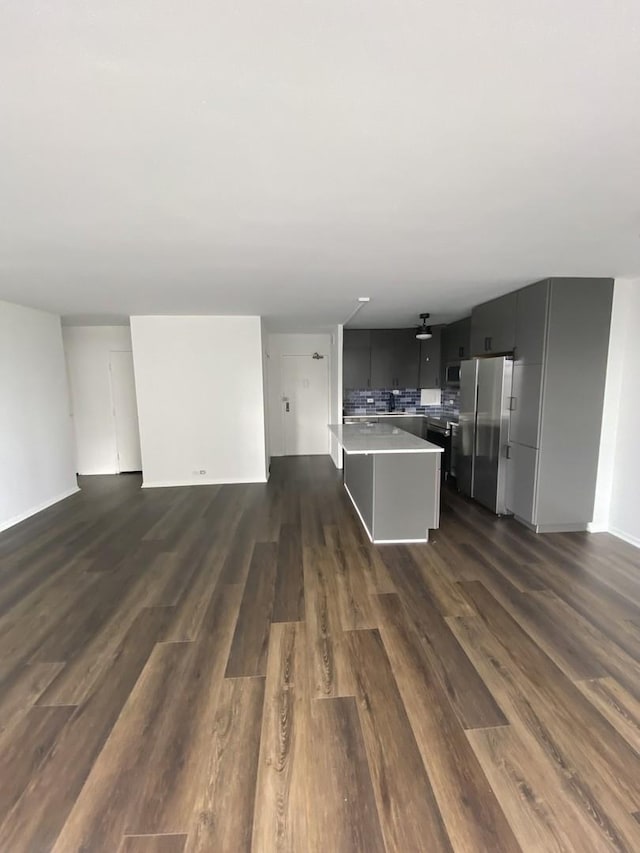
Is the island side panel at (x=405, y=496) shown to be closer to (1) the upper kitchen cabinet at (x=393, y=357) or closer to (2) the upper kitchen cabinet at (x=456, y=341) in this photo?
(2) the upper kitchen cabinet at (x=456, y=341)

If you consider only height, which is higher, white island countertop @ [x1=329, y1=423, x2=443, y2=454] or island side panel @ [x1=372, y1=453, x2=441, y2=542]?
white island countertop @ [x1=329, y1=423, x2=443, y2=454]

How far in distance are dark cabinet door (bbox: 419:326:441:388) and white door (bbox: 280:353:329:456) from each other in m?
1.73

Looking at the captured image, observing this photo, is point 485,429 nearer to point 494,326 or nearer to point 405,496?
point 494,326

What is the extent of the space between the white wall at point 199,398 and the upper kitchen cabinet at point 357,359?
1714 mm

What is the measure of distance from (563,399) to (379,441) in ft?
5.63

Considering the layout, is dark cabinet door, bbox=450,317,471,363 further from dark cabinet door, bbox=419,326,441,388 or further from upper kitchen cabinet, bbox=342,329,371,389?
upper kitchen cabinet, bbox=342,329,371,389

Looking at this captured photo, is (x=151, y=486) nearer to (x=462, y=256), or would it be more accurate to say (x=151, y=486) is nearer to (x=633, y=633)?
(x=462, y=256)

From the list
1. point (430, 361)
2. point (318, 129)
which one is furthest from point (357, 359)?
point (318, 129)

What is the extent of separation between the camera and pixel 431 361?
617 cm


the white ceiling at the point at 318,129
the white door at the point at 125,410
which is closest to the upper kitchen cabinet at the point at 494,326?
the white ceiling at the point at 318,129

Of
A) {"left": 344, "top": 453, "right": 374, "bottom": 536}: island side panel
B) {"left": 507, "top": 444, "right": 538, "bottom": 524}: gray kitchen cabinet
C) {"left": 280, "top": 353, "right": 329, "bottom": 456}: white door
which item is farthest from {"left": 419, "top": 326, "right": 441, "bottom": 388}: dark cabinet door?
{"left": 507, "top": 444, "right": 538, "bottom": 524}: gray kitchen cabinet

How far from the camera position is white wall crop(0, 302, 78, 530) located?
12.9ft

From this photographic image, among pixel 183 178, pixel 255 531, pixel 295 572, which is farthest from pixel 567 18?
pixel 255 531

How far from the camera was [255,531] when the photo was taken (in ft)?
11.9
